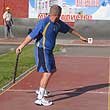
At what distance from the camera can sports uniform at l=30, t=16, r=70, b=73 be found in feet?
32.8

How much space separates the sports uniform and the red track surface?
2.66 feet

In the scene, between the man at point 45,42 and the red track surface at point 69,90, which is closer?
the man at point 45,42

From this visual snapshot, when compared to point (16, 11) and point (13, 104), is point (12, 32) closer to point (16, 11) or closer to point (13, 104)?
point (16, 11)

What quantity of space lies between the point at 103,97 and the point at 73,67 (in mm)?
5480

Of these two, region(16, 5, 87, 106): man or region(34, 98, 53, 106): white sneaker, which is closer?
region(16, 5, 87, 106): man

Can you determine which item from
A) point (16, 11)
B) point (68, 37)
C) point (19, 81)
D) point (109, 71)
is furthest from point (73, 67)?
point (16, 11)

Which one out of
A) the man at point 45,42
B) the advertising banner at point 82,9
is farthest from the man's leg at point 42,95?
the advertising banner at point 82,9

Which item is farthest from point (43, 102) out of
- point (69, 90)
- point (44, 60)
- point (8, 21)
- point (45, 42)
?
point (8, 21)

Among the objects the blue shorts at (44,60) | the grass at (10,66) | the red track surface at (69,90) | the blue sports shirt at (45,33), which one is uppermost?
the blue sports shirt at (45,33)

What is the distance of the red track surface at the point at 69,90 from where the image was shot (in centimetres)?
1012

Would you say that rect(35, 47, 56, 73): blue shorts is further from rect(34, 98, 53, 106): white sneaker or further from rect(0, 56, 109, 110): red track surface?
rect(0, 56, 109, 110): red track surface

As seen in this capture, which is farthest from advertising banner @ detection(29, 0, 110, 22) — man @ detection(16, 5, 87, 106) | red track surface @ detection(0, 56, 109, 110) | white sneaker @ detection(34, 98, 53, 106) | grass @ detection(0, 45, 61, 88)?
white sneaker @ detection(34, 98, 53, 106)

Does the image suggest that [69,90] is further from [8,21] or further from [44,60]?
[8,21]

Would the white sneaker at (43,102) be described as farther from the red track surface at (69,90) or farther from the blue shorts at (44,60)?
the blue shorts at (44,60)
